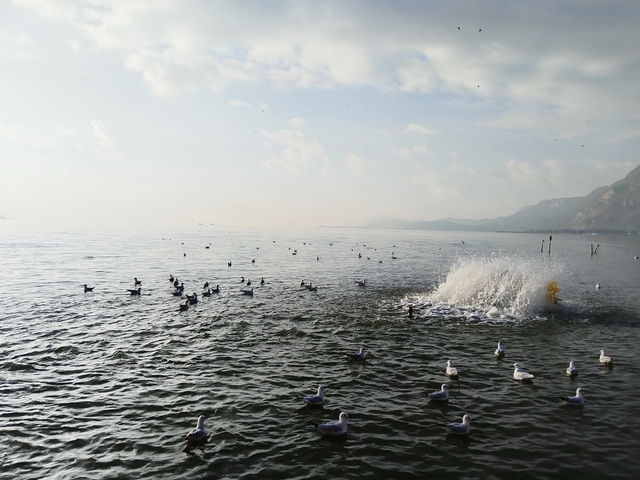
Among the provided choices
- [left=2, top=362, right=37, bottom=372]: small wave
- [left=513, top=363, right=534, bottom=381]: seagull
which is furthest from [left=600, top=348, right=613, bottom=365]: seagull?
[left=2, top=362, right=37, bottom=372]: small wave

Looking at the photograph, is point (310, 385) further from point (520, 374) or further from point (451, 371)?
point (520, 374)

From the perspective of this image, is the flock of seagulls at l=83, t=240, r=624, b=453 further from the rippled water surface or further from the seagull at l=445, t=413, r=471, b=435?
the rippled water surface

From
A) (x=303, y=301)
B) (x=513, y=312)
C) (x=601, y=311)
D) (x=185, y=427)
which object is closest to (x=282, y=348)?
(x=185, y=427)

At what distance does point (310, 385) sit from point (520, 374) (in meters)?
9.85

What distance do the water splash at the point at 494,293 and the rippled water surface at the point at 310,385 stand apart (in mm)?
227

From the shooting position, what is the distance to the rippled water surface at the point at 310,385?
11656 millimetres

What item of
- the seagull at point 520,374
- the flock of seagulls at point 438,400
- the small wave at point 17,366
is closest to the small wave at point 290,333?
the flock of seagulls at point 438,400

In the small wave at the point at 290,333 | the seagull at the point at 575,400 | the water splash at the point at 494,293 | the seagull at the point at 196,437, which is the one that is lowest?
the seagull at the point at 196,437

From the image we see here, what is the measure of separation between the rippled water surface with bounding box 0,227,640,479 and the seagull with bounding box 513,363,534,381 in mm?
443

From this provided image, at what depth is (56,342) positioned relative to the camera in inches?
859

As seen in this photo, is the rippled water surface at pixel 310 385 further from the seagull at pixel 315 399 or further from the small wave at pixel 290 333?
the seagull at pixel 315 399

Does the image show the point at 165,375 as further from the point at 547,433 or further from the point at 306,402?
the point at 547,433

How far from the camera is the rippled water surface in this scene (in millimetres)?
11656

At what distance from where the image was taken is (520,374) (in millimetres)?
17547
